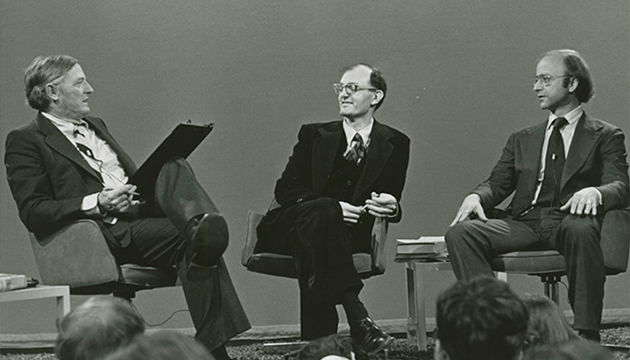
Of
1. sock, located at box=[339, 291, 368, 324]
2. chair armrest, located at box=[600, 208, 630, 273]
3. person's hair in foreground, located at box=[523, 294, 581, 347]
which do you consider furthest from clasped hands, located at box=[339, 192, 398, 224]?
person's hair in foreground, located at box=[523, 294, 581, 347]

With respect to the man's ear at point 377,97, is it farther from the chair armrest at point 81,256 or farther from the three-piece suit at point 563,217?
the chair armrest at point 81,256

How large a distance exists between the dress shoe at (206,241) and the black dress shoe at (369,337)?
23.1 inches

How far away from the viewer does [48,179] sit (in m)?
3.87

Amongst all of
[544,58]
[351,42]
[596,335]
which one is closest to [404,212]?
[351,42]

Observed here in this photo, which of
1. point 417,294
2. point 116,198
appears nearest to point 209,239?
point 116,198

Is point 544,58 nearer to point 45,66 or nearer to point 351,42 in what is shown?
point 351,42

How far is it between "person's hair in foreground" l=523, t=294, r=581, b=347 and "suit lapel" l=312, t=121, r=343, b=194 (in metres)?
2.17

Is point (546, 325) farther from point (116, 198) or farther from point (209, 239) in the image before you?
point (116, 198)

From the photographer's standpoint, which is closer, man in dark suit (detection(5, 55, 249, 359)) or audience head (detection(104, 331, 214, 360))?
audience head (detection(104, 331, 214, 360))

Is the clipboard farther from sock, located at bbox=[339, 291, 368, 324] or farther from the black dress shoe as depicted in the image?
the black dress shoe

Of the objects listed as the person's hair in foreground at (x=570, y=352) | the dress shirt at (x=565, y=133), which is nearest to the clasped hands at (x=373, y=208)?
the dress shirt at (x=565, y=133)

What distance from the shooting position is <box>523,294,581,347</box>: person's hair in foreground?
206 centimetres

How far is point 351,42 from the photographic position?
202 inches

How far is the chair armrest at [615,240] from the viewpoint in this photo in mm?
3703
